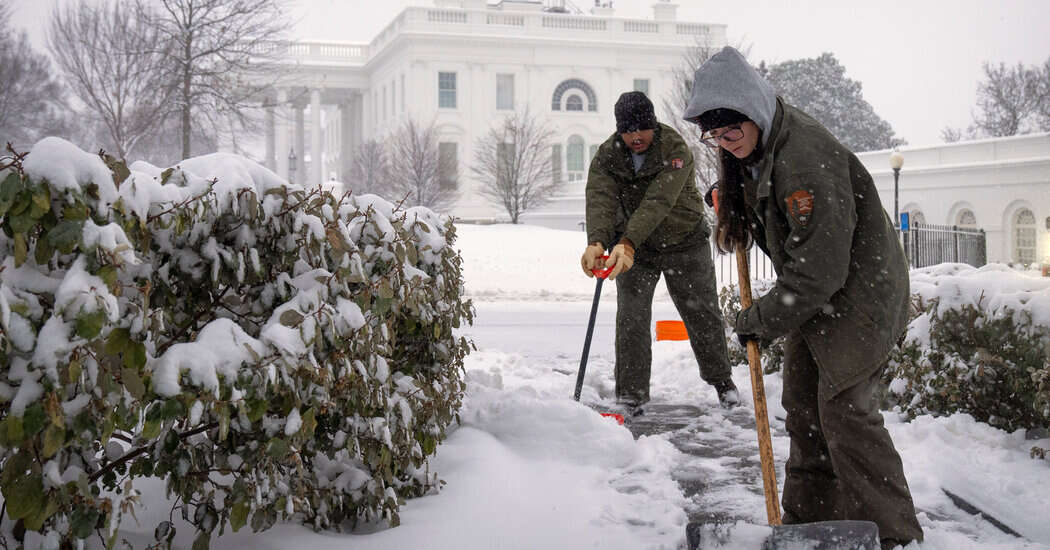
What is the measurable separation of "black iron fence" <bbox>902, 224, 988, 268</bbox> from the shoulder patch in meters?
19.3

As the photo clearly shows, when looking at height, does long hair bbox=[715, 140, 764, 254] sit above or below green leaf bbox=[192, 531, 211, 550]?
above

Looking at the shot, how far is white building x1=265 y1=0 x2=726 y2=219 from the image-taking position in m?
55.0

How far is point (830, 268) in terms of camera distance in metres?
2.83

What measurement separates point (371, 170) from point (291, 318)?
40.8 meters

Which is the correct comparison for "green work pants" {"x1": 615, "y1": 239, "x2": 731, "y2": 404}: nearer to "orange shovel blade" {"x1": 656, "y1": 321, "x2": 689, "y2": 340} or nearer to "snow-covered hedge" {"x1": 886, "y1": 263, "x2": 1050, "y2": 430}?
"snow-covered hedge" {"x1": 886, "y1": 263, "x2": 1050, "y2": 430}

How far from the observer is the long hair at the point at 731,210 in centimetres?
338

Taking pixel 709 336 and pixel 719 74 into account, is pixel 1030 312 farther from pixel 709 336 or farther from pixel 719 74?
pixel 719 74

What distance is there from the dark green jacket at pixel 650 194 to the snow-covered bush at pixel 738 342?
2.11ft

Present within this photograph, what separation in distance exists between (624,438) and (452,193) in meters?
44.6

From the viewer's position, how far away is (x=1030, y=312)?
4.52m

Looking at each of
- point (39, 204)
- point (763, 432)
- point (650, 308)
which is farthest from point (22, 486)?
point (650, 308)

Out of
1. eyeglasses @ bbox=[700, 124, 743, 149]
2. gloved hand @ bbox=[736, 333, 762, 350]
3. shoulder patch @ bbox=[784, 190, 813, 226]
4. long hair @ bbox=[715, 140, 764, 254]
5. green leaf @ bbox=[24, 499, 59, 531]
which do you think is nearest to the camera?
green leaf @ bbox=[24, 499, 59, 531]

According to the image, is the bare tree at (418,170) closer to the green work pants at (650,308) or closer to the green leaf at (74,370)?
the green work pants at (650,308)

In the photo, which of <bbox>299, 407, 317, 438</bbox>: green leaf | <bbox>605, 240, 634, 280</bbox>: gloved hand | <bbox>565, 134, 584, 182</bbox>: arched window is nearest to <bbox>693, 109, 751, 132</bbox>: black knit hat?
<bbox>299, 407, 317, 438</bbox>: green leaf
